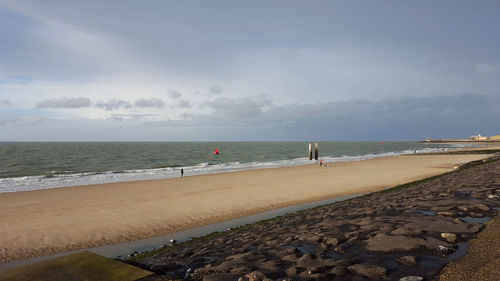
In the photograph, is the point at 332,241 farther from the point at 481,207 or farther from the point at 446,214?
the point at 481,207

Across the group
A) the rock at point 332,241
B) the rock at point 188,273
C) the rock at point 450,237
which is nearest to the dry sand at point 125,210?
the rock at point 188,273

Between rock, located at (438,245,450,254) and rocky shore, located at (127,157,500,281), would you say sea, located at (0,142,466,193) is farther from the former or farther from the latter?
rock, located at (438,245,450,254)

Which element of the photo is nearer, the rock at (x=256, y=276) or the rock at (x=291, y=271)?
the rock at (x=256, y=276)

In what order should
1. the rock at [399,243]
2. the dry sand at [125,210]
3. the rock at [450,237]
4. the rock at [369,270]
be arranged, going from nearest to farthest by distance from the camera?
the rock at [369,270] → the rock at [399,243] → the rock at [450,237] → the dry sand at [125,210]

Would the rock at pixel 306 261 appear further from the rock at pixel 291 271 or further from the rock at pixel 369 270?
the rock at pixel 369 270

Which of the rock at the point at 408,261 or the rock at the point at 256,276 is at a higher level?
the rock at the point at 408,261

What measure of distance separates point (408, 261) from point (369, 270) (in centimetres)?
74

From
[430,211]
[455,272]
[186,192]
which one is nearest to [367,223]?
[430,211]

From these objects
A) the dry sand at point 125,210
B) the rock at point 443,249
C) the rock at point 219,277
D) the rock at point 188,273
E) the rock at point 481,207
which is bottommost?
the dry sand at point 125,210

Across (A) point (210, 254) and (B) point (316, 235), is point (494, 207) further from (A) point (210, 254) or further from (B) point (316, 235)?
(A) point (210, 254)

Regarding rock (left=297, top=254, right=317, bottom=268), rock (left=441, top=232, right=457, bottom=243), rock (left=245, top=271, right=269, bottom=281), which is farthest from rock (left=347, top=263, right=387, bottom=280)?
rock (left=441, top=232, right=457, bottom=243)

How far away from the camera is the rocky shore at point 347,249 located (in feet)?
14.6

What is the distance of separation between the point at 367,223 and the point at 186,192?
13.3 metres

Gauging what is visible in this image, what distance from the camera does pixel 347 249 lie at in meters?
5.48
